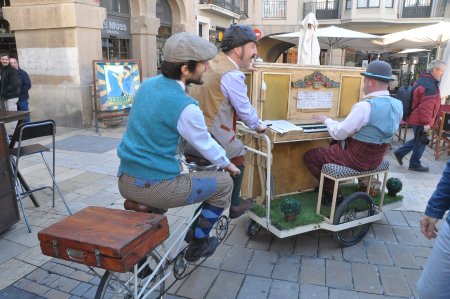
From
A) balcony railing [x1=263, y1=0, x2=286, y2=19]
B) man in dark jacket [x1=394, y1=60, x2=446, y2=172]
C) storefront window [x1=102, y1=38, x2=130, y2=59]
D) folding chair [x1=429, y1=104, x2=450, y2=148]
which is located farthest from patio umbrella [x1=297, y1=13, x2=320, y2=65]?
balcony railing [x1=263, y1=0, x2=286, y2=19]

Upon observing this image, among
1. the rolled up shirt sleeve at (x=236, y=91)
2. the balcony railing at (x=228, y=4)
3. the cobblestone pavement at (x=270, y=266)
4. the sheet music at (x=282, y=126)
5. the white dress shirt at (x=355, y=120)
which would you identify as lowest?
the cobblestone pavement at (x=270, y=266)

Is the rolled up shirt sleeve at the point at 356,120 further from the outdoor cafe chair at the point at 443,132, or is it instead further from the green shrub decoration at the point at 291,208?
the outdoor cafe chair at the point at 443,132

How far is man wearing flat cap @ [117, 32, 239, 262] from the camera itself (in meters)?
2.14

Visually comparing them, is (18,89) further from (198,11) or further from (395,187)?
(198,11)

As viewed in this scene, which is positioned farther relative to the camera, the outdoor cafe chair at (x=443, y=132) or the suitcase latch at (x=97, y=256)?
the outdoor cafe chair at (x=443, y=132)

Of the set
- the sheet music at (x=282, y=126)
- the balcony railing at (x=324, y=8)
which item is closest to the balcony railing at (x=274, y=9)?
the balcony railing at (x=324, y=8)

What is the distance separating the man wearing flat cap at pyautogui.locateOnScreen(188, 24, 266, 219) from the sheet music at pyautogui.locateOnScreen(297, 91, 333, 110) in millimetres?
1066

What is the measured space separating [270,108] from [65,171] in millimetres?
3578

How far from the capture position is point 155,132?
2.17 m

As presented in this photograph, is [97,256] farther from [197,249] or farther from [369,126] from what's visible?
[369,126]

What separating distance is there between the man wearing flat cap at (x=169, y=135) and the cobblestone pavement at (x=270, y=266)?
98 cm

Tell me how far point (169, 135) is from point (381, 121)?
199 cm

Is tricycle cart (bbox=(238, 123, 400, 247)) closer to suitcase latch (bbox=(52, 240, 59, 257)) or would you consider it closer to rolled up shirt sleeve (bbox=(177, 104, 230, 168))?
rolled up shirt sleeve (bbox=(177, 104, 230, 168))

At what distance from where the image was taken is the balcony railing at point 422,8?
73.6ft
